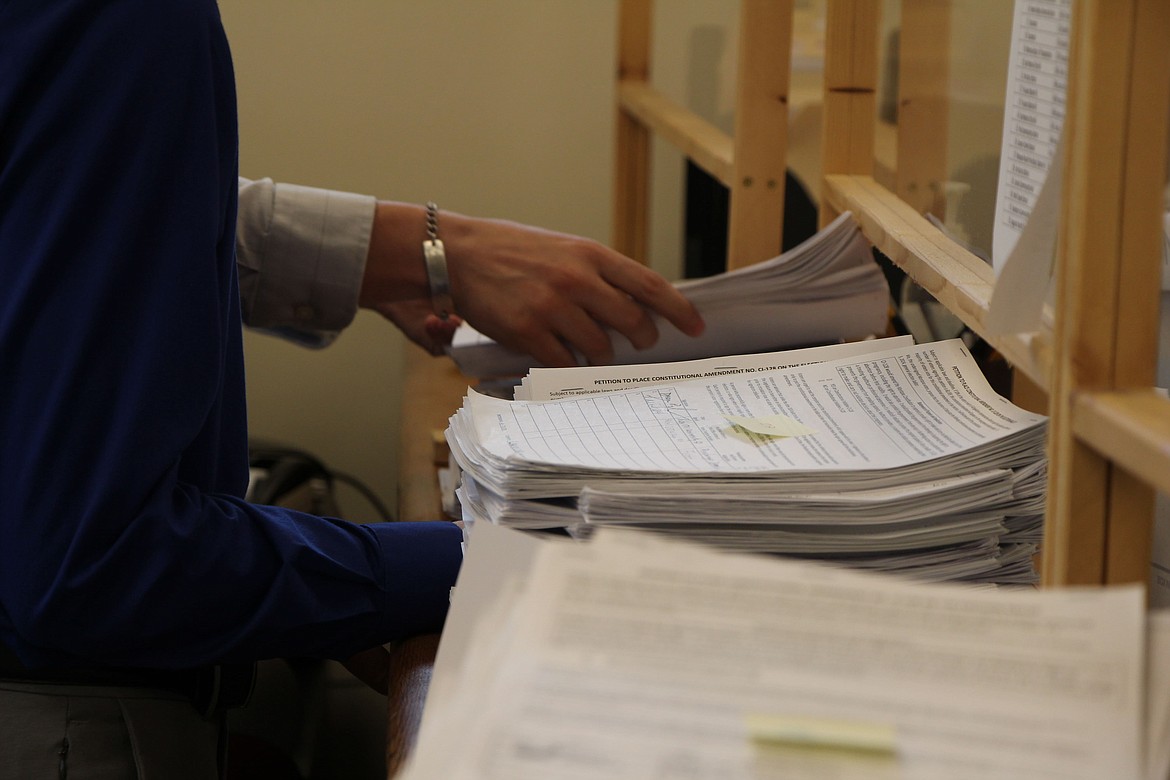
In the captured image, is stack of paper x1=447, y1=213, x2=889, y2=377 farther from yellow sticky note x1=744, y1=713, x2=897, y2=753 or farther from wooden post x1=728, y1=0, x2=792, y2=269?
yellow sticky note x1=744, y1=713, x2=897, y2=753

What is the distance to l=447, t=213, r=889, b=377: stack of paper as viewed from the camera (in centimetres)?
90

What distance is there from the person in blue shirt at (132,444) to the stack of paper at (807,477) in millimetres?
150

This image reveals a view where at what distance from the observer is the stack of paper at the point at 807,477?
546 mm

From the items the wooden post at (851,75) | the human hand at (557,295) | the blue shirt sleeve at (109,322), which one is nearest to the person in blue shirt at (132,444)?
the blue shirt sleeve at (109,322)

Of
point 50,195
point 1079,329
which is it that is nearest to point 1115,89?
point 1079,329

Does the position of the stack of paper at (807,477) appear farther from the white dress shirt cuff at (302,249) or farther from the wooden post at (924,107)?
the white dress shirt cuff at (302,249)

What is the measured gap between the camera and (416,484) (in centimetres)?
103

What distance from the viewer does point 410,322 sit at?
121 cm

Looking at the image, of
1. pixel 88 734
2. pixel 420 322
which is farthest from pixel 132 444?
pixel 420 322

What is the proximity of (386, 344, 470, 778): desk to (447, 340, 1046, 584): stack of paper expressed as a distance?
0.35 ft

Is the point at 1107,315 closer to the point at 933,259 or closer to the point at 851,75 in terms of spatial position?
the point at 933,259

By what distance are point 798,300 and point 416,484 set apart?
14.8 inches

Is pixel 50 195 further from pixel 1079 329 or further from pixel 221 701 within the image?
pixel 1079 329

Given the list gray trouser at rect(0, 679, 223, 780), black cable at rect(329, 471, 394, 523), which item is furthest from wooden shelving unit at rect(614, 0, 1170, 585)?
black cable at rect(329, 471, 394, 523)
